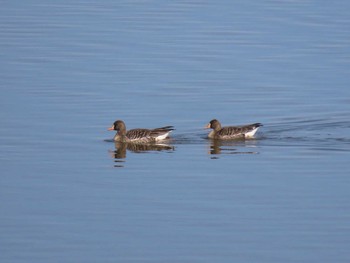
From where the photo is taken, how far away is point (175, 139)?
68.4ft

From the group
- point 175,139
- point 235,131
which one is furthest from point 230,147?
point 175,139

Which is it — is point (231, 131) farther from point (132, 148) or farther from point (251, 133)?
point (132, 148)

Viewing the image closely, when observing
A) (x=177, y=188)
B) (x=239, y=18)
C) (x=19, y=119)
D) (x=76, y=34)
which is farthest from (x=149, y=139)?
(x=239, y=18)

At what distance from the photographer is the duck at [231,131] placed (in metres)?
20.6

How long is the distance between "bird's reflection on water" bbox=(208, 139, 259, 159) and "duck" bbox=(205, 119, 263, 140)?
101 mm

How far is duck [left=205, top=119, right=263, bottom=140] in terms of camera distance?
2061 cm

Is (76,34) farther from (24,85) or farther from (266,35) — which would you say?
(24,85)

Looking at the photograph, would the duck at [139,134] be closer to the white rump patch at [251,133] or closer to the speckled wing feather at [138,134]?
the speckled wing feather at [138,134]

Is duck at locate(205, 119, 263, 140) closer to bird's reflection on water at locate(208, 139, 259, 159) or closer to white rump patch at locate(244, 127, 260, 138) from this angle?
white rump patch at locate(244, 127, 260, 138)

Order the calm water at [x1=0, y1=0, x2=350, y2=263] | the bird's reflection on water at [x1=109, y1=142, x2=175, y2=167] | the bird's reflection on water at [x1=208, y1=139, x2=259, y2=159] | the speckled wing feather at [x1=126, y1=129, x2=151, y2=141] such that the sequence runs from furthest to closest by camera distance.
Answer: the speckled wing feather at [x1=126, y1=129, x2=151, y2=141] → the bird's reflection on water at [x1=208, y1=139, x2=259, y2=159] → the bird's reflection on water at [x1=109, y1=142, x2=175, y2=167] → the calm water at [x1=0, y1=0, x2=350, y2=263]

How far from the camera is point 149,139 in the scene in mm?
20938

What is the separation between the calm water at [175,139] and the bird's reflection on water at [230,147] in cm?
5

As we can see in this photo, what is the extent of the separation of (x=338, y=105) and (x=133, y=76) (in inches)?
203

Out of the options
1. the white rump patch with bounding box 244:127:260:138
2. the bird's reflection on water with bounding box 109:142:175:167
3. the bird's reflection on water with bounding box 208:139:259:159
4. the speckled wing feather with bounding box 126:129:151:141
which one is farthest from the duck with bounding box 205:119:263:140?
the speckled wing feather with bounding box 126:129:151:141
